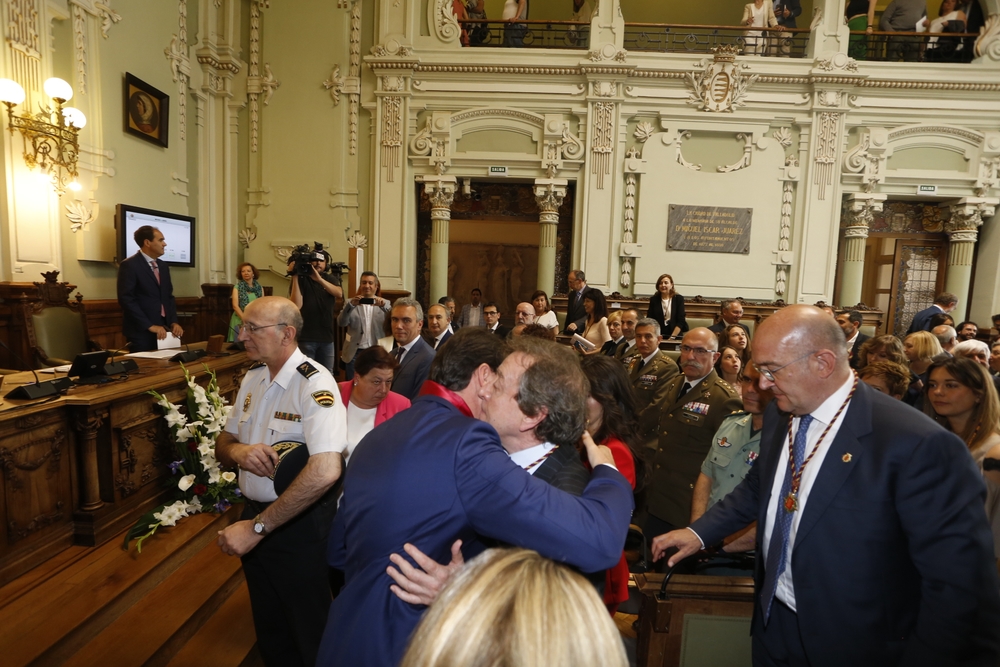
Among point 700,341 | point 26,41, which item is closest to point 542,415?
point 700,341

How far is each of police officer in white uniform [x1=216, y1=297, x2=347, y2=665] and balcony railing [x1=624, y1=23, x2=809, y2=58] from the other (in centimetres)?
872

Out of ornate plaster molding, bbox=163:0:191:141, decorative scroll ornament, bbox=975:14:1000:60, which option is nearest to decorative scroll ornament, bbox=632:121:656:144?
decorative scroll ornament, bbox=975:14:1000:60

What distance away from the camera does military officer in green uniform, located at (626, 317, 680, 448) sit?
318cm

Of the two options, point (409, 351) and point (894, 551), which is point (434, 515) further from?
point (409, 351)

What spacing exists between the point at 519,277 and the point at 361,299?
20.6 feet

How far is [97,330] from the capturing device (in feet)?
20.0

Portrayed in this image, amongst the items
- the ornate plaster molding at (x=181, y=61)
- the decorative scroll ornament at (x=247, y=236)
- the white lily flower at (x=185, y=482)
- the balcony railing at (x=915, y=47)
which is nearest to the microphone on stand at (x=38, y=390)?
the white lily flower at (x=185, y=482)

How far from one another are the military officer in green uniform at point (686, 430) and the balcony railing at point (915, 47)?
8.88 metres

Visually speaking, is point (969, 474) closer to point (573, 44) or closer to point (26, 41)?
point (26, 41)

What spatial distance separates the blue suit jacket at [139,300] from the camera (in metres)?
4.67

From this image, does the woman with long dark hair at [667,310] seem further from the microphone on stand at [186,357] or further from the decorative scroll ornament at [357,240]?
the microphone on stand at [186,357]

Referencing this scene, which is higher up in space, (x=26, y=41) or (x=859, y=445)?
(x=26, y=41)

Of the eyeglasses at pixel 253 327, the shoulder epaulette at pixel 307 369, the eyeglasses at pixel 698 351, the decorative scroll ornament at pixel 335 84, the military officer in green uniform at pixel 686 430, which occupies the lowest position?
the military officer in green uniform at pixel 686 430

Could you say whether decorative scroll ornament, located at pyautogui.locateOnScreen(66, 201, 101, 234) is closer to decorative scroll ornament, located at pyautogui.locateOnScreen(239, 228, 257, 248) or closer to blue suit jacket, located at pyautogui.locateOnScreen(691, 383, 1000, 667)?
decorative scroll ornament, located at pyautogui.locateOnScreen(239, 228, 257, 248)
